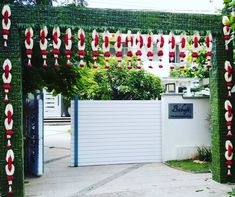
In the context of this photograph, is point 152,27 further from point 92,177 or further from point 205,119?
point 205,119

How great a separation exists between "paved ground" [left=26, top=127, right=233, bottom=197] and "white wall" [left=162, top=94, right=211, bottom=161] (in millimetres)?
728

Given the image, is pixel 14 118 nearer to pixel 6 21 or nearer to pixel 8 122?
pixel 8 122

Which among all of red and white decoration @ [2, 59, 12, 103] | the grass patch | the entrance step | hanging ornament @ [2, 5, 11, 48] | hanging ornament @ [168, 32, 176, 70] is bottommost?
the grass patch

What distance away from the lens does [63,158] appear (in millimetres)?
11719

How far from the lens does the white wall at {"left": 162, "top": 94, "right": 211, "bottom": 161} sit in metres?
10.6

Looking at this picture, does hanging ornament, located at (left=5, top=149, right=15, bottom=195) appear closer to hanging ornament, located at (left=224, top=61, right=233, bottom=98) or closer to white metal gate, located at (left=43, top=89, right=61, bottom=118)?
hanging ornament, located at (left=224, top=61, right=233, bottom=98)

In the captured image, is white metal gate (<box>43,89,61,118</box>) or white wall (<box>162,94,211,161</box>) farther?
white metal gate (<box>43,89,61,118</box>)

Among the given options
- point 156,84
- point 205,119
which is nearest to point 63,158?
point 205,119

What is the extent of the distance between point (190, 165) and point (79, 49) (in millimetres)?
4827

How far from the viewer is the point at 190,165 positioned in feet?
31.9

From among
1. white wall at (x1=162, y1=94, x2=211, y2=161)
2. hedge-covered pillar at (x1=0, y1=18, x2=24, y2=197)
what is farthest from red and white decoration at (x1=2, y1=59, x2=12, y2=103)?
white wall at (x1=162, y1=94, x2=211, y2=161)

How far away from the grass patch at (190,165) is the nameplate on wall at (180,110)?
1.29 meters

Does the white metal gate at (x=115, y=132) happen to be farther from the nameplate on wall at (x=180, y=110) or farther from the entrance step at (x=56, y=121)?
the entrance step at (x=56, y=121)

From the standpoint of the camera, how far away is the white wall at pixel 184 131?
10.6 metres
